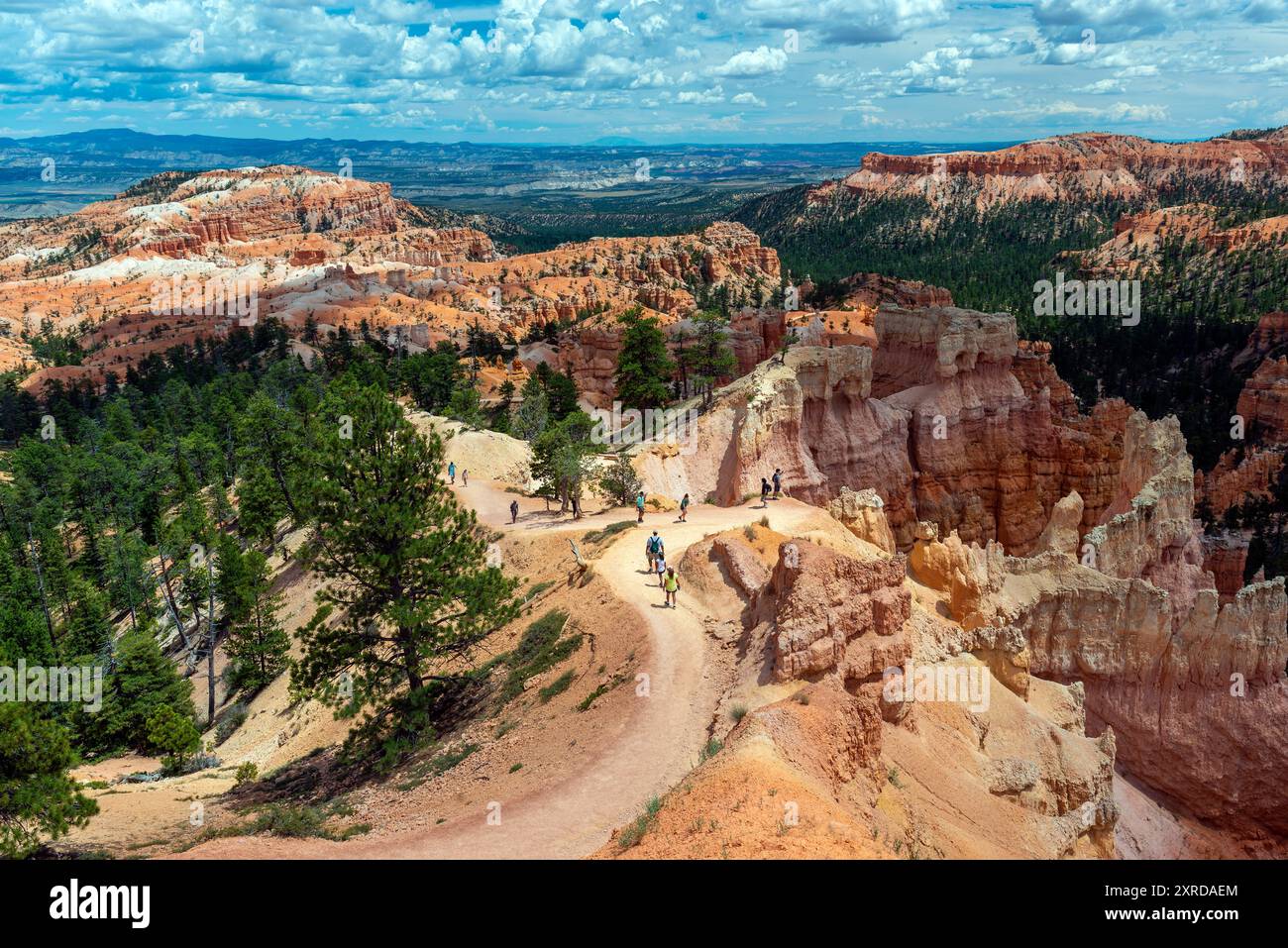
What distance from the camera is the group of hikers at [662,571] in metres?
21.9

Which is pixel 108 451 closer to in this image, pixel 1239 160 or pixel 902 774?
pixel 902 774

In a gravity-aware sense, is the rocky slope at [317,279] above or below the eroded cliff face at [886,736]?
above

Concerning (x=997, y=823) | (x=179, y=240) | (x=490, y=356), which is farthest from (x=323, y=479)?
(x=179, y=240)

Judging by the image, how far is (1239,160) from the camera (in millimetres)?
176125

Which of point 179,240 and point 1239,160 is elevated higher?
point 1239,160

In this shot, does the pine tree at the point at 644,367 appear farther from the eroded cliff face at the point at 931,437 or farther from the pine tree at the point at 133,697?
the pine tree at the point at 133,697

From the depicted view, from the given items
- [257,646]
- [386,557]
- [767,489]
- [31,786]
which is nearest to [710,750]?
[386,557]

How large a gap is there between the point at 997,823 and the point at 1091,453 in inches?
1250

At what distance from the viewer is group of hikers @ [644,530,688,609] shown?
21859 mm

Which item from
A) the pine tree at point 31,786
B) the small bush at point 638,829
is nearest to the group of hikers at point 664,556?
the small bush at point 638,829

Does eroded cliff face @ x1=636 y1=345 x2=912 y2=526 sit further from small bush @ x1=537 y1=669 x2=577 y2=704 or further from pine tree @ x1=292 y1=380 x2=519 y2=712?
small bush @ x1=537 y1=669 x2=577 y2=704

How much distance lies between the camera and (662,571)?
2350 cm
